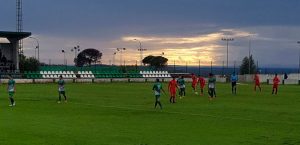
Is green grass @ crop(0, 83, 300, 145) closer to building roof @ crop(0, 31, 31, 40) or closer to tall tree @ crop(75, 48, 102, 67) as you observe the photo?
building roof @ crop(0, 31, 31, 40)

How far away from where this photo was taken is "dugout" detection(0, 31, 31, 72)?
89000 mm

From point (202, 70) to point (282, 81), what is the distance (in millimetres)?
27138

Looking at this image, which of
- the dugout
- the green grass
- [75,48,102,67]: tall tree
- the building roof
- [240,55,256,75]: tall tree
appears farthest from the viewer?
[75,48,102,67]: tall tree

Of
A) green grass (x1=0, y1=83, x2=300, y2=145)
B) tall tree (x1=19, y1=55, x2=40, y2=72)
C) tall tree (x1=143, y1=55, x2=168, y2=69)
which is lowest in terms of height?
green grass (x1=0, y1=83, x2=300, y2=145)

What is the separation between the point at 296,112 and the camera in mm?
30766

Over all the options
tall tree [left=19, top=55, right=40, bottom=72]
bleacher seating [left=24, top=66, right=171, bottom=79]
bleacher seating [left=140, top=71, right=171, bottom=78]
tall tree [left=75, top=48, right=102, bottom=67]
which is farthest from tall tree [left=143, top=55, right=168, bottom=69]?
tall tree [left=19, top=55, right=40, bottom=72]

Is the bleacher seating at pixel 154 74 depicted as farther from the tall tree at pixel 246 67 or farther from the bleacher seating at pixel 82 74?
the tall tree at pixel 246 67

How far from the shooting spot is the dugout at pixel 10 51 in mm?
89000

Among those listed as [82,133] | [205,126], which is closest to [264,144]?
[205,126]

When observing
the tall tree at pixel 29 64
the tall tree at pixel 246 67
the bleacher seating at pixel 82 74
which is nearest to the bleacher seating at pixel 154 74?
the bleacher seating at pixel 82 74

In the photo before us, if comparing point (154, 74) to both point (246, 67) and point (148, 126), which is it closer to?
point (246, 67)

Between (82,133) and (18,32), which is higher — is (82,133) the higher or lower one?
the lower one

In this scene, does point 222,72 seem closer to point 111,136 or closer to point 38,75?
point 38,75

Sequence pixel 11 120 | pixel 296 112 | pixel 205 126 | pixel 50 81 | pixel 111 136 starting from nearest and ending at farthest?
pixel 111 136 → pixel 205 126 → pixel 11 120 → pixel 296 112 → pixel 50 81
